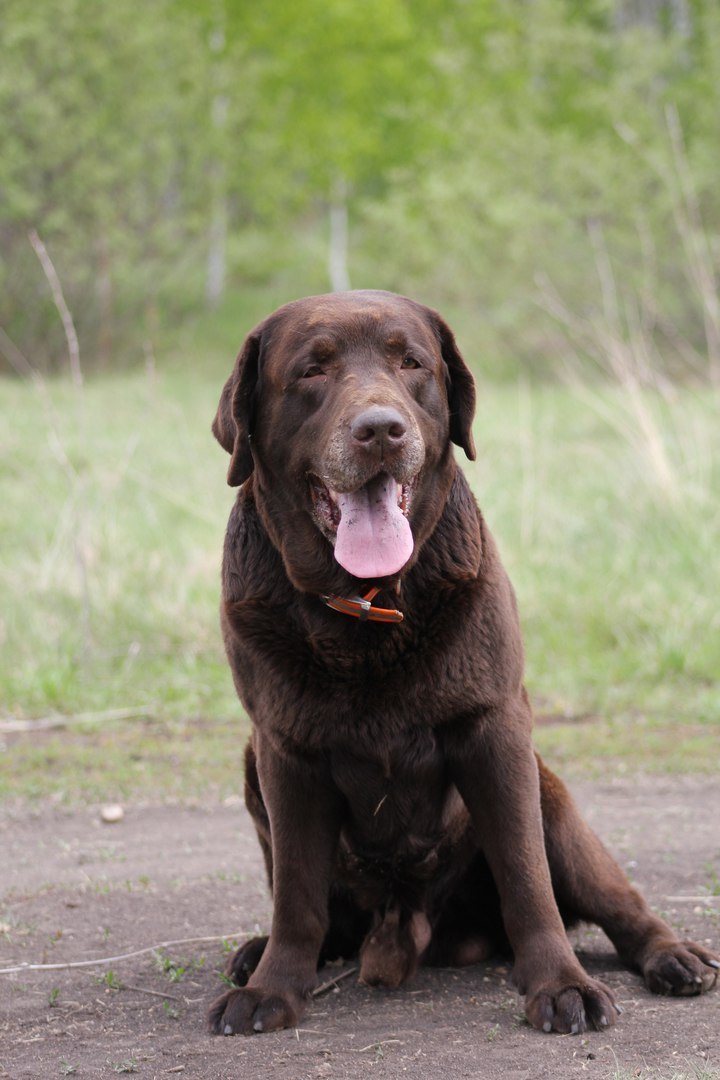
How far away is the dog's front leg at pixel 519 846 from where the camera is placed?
2936 mm

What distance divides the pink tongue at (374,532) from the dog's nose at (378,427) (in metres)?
0.12

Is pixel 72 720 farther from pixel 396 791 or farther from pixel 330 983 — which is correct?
pixel 396 791

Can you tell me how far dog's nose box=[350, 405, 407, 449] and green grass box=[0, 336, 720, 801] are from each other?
125 inches

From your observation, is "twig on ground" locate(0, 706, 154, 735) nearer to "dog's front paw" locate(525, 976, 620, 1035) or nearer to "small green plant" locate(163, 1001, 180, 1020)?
"small green plant" locate(163, 1001, 180, 1020)

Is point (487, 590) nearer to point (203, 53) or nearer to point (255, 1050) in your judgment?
point (255, 1050)

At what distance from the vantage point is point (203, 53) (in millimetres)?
24547

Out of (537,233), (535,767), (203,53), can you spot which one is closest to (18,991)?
(535,767)

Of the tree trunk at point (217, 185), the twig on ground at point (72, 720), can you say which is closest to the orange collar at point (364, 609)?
the twig on ground at point (72, 720)

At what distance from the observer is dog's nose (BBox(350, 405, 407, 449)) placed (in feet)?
9.14

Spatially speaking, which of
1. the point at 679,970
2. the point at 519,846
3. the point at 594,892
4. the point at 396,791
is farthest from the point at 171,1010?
the point at 679,970

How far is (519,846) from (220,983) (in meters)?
0.99

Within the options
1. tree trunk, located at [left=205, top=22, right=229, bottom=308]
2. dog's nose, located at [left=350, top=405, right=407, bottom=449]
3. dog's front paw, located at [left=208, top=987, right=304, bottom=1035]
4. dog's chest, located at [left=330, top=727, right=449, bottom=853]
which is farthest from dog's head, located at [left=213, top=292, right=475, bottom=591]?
tree trunk, located at [left=205, top=22, right=229, bottom=308]

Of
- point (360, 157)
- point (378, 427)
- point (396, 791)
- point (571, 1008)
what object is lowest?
point (571, 1008)

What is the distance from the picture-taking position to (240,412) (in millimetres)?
3209
